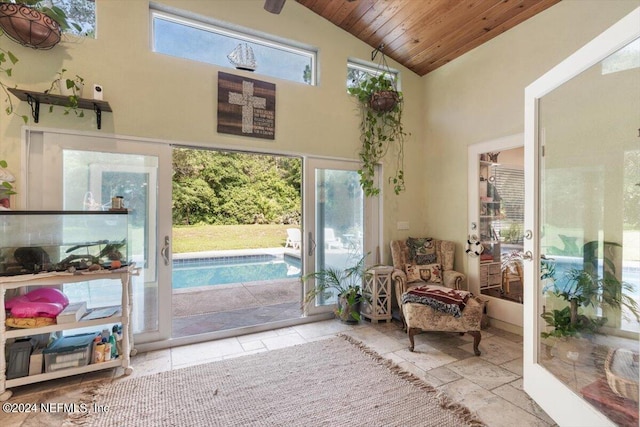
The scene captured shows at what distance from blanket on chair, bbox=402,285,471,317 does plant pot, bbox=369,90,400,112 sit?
2.17 metres

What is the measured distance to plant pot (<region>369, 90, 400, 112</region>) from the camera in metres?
3.49

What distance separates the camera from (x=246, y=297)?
4434 millimetres

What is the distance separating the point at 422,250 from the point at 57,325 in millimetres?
3569

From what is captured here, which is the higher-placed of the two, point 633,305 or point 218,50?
point 218,50

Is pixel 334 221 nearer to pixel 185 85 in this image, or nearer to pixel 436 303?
pixel 436 303

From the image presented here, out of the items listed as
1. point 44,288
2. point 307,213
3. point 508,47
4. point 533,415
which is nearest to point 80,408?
point 44,288

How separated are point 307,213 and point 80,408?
7.90 ft

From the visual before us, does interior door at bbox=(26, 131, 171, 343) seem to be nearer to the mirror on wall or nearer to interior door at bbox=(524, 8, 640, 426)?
interior door at bbox=(524, 8, 640, 426)

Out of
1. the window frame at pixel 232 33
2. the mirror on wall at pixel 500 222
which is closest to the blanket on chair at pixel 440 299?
the mirror on wall at pixel 500 222

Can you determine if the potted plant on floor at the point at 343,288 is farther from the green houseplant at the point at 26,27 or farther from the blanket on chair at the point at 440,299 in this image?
the green houseplant at the point at 26,27

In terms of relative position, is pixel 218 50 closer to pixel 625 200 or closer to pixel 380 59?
pixel 380 59

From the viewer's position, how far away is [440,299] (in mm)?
2615

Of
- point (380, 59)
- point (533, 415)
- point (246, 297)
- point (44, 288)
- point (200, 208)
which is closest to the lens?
point (533, 415)

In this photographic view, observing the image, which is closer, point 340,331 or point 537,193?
point 537,193
